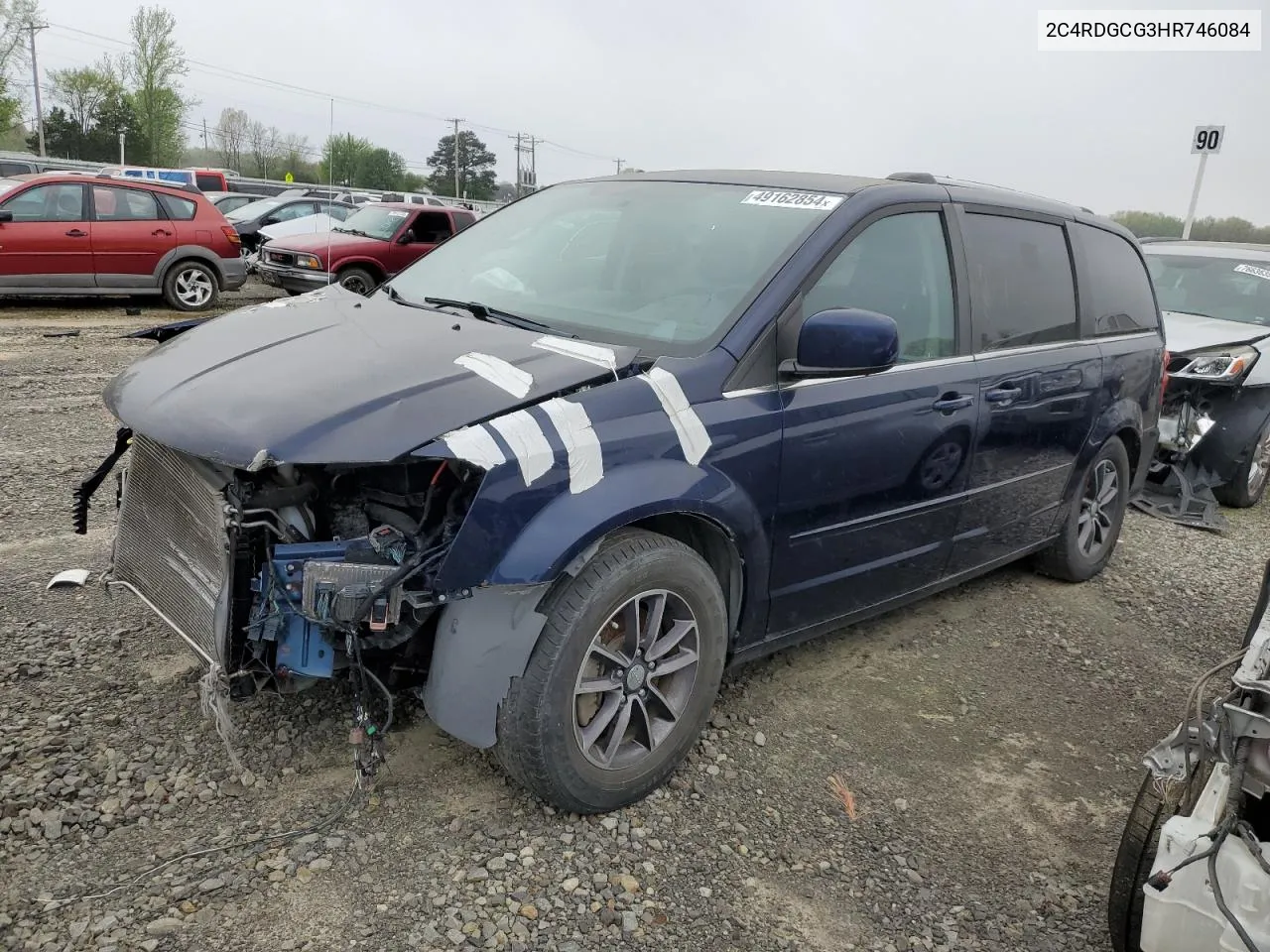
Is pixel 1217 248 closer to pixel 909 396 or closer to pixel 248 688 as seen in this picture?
pixel 909 396

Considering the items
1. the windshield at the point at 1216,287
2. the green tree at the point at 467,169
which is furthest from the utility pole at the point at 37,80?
the windshield at the point at 1216,287

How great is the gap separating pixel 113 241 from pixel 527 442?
11178mm

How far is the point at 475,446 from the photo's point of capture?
2.37 m

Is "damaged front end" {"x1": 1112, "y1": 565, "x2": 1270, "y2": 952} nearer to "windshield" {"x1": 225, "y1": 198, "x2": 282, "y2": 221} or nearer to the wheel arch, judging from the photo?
the wheel arch

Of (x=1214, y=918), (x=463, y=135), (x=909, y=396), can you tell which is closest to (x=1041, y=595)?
(x=909, y=396)

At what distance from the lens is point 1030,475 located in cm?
412

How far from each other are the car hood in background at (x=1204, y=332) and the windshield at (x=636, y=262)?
4353 mm

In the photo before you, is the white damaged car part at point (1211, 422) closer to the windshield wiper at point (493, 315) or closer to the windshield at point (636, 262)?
the windshield at point (636, 262)

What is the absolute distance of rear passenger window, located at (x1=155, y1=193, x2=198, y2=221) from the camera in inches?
472

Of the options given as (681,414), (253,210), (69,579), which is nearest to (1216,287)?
(681,414)

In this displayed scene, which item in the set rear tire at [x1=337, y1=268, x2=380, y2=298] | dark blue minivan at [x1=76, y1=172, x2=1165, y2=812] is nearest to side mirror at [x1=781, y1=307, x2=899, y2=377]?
dark blue minivan at [x1=76, y1=172, x2=1165, y2=812]

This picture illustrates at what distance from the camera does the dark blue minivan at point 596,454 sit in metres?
2.46

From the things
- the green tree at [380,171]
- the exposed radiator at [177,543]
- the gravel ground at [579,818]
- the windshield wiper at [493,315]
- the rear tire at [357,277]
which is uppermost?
the green tree at [380,171]

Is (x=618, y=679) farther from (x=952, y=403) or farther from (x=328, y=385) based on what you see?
(x=952, y=403)
